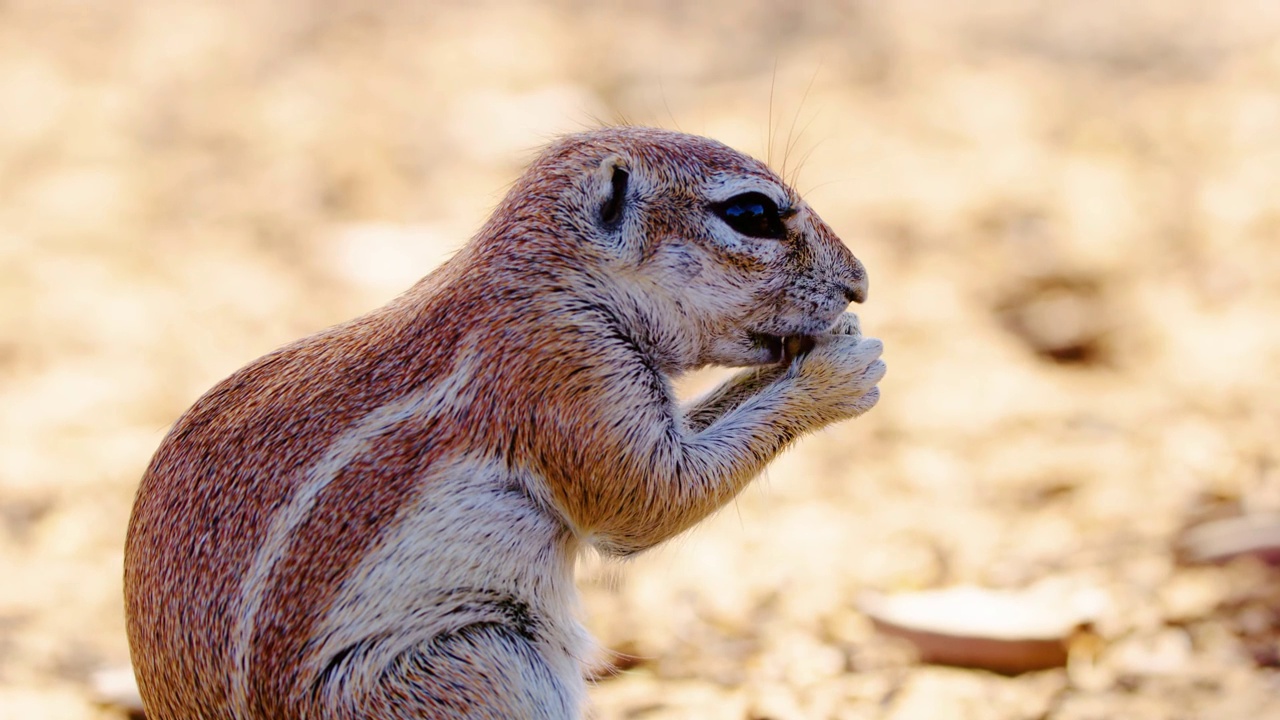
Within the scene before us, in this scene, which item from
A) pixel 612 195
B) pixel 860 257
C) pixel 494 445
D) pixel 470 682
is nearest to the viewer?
pixel 470 682

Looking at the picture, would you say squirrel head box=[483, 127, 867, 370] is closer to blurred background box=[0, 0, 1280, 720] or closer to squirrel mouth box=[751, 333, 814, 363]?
squirrel mouth box=[751, 333, 814, 363]

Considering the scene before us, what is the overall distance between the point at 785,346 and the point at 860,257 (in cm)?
366

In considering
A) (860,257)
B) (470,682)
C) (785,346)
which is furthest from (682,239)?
(860,257)

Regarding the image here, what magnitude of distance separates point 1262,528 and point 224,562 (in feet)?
11.1

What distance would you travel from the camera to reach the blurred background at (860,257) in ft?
14.1

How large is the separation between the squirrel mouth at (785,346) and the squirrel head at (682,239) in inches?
1.9

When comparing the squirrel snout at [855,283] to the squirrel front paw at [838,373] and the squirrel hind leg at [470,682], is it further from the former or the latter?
the squirrel hind leg at [470,682]

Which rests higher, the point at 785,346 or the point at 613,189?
the point at 613,189

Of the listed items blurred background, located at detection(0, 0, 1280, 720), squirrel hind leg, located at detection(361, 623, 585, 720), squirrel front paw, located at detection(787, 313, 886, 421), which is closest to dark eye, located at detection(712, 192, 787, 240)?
squirrel front paw, located at detection(787, 313, 886, 421)

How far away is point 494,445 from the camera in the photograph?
2918mm

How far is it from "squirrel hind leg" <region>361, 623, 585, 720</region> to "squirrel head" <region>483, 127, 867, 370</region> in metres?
0.76

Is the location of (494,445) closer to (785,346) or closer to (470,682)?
(470,682)

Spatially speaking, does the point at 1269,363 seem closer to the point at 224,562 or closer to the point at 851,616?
the point at 851,616

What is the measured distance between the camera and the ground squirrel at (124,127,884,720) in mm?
2732
